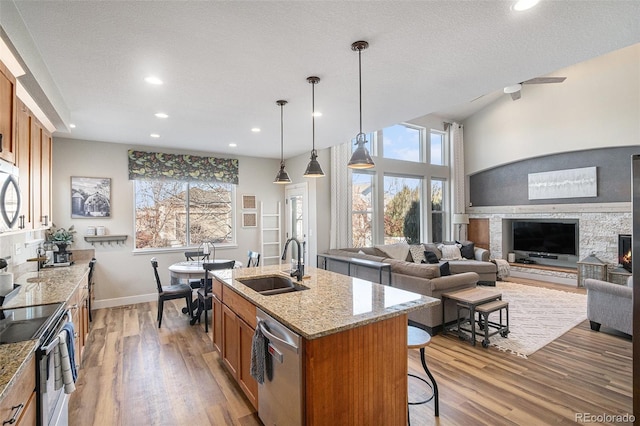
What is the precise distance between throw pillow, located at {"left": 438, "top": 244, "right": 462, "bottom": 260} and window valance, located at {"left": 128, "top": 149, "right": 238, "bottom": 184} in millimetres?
5020

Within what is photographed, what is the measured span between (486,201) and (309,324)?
816cm

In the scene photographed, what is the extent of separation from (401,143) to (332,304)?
6.36m

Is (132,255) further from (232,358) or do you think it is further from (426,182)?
(426,182)

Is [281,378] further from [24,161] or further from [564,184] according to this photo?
[564,184]

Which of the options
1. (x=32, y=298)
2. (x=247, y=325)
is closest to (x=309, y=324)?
A: (x=247, y=325)

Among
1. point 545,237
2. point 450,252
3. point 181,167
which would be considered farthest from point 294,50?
point 545,237

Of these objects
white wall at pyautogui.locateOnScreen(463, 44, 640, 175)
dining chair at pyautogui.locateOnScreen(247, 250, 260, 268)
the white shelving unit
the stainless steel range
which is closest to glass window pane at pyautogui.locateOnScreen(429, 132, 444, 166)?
white wall at pyautogui.locateOnScreen(463, 44, 640, 175)

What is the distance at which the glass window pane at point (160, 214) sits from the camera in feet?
17.9

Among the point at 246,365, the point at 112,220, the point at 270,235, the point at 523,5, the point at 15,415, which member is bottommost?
the point at 246,365

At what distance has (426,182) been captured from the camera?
8000mm

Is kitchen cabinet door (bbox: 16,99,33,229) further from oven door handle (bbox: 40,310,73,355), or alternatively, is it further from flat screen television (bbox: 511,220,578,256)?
flat screen television (bbox: 511,220,578,256)

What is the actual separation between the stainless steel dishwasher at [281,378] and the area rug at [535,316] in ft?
9.17

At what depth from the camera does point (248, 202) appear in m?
6.48

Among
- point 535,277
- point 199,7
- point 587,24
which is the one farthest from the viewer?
point 535,277
